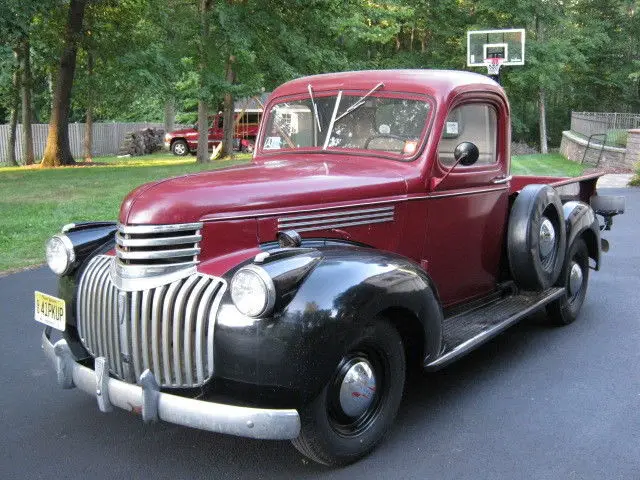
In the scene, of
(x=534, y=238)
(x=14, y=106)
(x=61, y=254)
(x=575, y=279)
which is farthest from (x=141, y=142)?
(x=61, y=254)

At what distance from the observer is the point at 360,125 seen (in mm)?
4609

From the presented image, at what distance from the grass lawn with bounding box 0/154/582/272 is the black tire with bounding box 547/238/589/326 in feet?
13.5

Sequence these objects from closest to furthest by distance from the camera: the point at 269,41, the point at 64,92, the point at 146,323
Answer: the point at 146,323 < the point at 64,92 < the point at 269,41

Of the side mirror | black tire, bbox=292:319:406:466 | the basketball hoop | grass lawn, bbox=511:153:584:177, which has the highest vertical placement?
the basketball hoop

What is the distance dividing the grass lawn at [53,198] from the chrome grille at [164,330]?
16.4 ft

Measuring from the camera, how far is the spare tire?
193 inches

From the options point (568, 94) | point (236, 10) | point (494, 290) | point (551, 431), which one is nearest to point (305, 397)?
point (551, 431)

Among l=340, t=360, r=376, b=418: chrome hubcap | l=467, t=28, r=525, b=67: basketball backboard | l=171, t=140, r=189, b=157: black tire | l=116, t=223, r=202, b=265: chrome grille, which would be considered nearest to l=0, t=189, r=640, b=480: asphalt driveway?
l=340, t=360, r=376, b=418: chrome hubcap

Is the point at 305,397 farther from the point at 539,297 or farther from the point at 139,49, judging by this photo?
the point at 139,49

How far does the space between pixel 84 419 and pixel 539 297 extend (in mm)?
3139

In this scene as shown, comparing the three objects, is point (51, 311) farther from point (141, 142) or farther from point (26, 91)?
point (141, 142)

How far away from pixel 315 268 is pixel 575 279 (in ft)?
11.0

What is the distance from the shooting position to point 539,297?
16.9 ft

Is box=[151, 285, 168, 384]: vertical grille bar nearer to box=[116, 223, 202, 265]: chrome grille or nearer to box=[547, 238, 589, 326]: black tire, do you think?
box=[116, 223, 202, 265]: chrome grille
